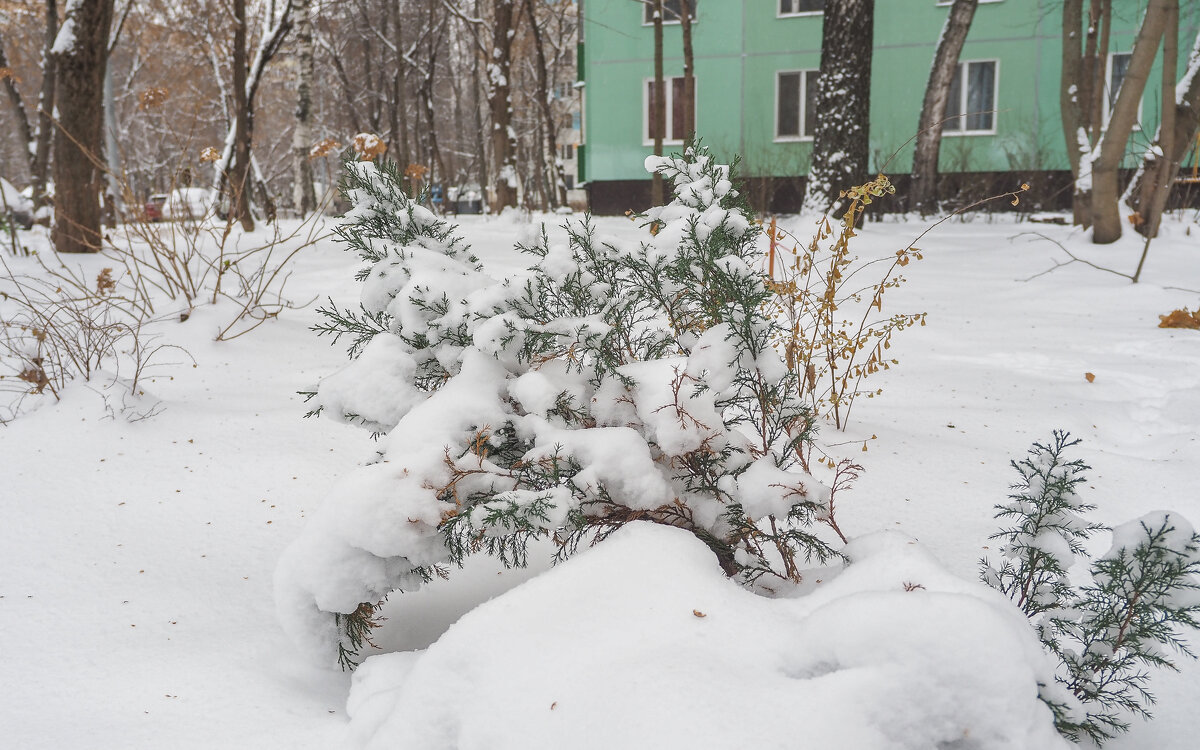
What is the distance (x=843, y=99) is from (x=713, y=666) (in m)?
8.61

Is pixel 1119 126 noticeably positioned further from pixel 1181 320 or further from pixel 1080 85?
pixel 1080 85

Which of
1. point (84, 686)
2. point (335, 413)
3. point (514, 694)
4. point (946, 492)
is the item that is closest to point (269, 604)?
point (84, 686)

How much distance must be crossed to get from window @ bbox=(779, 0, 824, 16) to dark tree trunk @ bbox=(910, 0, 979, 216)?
4.96m

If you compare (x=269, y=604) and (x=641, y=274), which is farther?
(x=269, y=604)

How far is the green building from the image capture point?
50.0ft

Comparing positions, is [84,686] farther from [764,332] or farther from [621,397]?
[764,332]

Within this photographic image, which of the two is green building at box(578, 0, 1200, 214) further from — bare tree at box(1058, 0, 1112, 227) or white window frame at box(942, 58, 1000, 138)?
bare tree at box(1058, 0, 1112, 227)

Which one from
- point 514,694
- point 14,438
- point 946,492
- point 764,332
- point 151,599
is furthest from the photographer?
point 14,438

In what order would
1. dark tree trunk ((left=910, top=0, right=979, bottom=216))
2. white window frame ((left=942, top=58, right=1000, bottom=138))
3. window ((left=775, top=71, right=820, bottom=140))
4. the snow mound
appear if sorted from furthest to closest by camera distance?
1. window ((left=775, top=71, right=820, bottom=140))
2. white window frame ((left=942, top=58, right=1000, bottom=138))
3. dark tree trunk ((left=910, top=0, right=979, bottom=216))
4. the snow mound

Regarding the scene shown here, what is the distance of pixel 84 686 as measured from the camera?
1.92 metres

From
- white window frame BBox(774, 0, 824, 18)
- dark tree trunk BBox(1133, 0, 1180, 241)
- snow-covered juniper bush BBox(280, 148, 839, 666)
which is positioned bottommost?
snow-covered juniper bush BBox(280, 148, 839, 666)

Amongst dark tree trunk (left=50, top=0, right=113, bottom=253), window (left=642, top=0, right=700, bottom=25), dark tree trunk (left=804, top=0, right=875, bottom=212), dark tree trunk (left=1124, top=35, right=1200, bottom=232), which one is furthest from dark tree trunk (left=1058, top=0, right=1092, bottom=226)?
dark tree trunk (left=50, top=0, right=113, bottom=253)

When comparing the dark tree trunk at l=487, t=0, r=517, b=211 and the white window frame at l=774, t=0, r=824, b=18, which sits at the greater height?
the white window frame at l=774, t=0, r=824, b=18

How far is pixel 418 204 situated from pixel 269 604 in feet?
4.12
